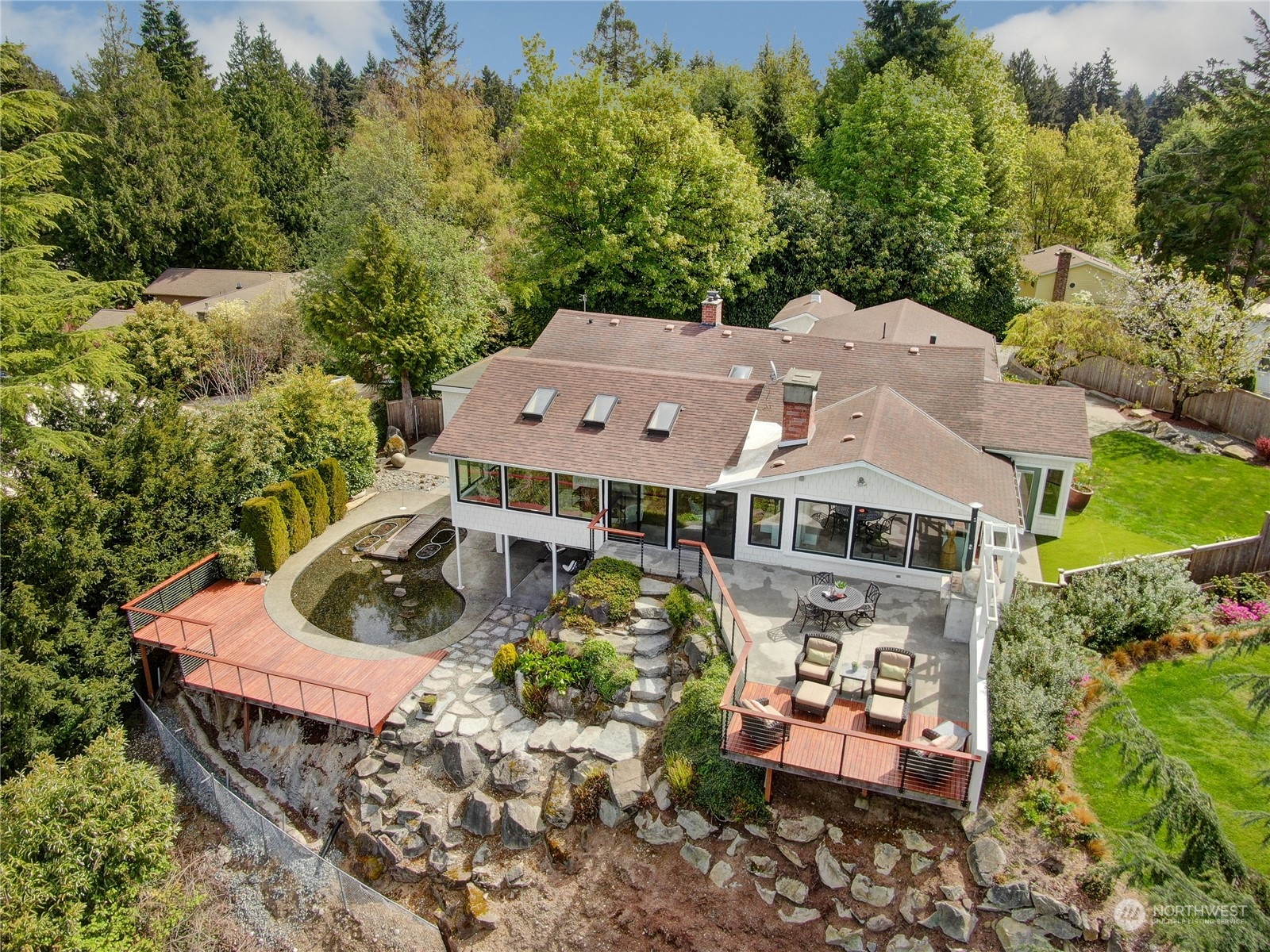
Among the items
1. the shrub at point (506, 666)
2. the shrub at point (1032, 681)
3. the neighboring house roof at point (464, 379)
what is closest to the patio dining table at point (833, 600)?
the shrub at point (1032, 681)

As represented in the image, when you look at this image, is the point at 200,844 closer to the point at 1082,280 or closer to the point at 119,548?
the point at 119,548

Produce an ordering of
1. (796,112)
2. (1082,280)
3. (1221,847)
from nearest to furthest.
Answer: (1221,847), (1082,280), (796,112)

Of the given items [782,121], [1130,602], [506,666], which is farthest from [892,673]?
[782,121]

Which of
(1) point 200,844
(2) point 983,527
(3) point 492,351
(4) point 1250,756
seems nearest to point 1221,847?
(4) point 1250,756

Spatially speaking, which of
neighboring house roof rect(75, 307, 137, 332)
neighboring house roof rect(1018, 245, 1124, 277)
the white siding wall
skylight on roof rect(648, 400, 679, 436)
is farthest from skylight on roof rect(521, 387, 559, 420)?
neighboring house roof rect(1018, 245, 1124, 277)

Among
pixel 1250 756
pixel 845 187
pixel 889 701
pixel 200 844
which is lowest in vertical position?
pixel 200 844

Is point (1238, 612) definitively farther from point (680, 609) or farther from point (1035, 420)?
point (680, 609)
